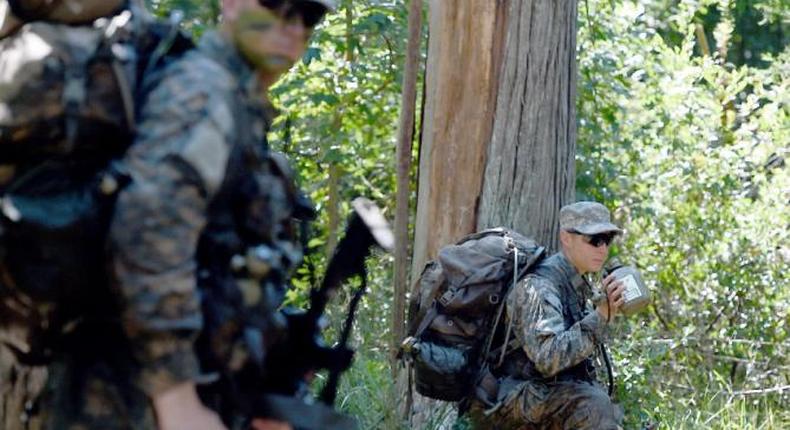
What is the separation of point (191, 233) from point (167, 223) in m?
0.05

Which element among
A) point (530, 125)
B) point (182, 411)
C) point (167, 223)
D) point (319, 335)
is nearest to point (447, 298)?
point (530, 125)

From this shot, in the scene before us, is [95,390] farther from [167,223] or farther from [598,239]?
[598,239]

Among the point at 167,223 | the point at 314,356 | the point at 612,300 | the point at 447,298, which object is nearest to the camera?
the point at 167,223

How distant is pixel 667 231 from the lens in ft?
35.4

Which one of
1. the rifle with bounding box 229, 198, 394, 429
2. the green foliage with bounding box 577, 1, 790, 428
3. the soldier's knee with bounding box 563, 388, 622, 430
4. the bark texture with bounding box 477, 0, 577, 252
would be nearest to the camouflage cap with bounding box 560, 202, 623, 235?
the bark texture with bounding box 477, 0, 577, 252

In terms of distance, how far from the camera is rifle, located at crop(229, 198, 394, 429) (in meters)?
3.22

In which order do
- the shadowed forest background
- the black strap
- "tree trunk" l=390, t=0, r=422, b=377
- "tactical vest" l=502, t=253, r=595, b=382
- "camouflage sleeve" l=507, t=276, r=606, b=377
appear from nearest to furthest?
the black strap → "camouflage sleeve" l=507, t=276, r=606, b=377 → "tactical vest" l=502, t=253, r=595, b=382 → "tree trunk" l=390, t=0, r=422, b=377 → the shadowed forest background

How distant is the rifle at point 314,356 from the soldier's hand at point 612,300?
11.0 ft

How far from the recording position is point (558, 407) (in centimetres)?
709

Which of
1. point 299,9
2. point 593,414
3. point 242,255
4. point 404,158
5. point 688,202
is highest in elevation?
point 299,9

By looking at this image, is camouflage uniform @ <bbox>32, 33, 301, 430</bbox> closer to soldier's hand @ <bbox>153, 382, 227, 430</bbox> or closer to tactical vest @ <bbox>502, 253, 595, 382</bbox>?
soldier's hand @ <bbox>153, 382, 227, 430</bbox>

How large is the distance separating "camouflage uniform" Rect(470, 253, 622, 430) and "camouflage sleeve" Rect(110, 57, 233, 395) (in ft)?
13.4

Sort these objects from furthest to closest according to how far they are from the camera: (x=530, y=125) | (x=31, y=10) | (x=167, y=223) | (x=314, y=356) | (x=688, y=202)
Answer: (x=688, y=202)
(x=530, y=125)
(x=314, y=356)
(x=31, y=10)
(x=167, y=223)

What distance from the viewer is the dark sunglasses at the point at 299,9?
3193mm
